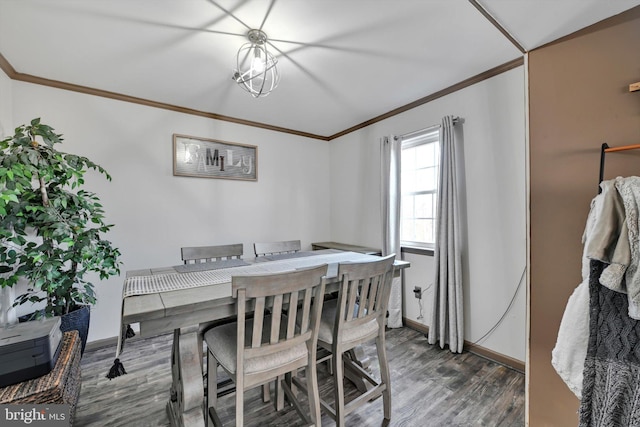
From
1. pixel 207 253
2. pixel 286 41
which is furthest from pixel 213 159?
pixel 286 41

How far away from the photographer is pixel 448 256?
235cm

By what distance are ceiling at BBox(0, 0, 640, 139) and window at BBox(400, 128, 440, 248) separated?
499 millimetres

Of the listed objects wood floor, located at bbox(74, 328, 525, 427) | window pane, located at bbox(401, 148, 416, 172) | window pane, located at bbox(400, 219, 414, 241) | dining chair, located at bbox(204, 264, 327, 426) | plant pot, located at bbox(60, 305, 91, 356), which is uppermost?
window pane, located at bbox(401, 148, 416, 172)

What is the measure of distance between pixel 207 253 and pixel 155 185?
115cm

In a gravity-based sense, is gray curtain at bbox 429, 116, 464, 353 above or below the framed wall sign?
below

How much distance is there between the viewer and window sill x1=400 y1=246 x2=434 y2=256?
265cm

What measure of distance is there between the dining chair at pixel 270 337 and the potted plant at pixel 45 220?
1.24 meters

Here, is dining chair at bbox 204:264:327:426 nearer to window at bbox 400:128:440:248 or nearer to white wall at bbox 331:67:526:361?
white wall at bbox 331:67:526:361

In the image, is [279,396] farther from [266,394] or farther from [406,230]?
[406,230]

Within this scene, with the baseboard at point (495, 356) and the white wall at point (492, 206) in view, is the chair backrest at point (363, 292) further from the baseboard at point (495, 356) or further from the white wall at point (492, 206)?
the baseboard at point (495, 356)

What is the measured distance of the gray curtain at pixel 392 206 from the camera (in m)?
2.85

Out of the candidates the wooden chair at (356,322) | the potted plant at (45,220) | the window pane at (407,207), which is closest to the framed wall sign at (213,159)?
the potted plant at (45,220)

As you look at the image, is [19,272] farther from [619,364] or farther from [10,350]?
[619,364]

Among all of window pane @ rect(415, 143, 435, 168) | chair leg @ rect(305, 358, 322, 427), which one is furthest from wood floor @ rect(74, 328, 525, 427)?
window pane @ rect(415, 143, 435, 168)
